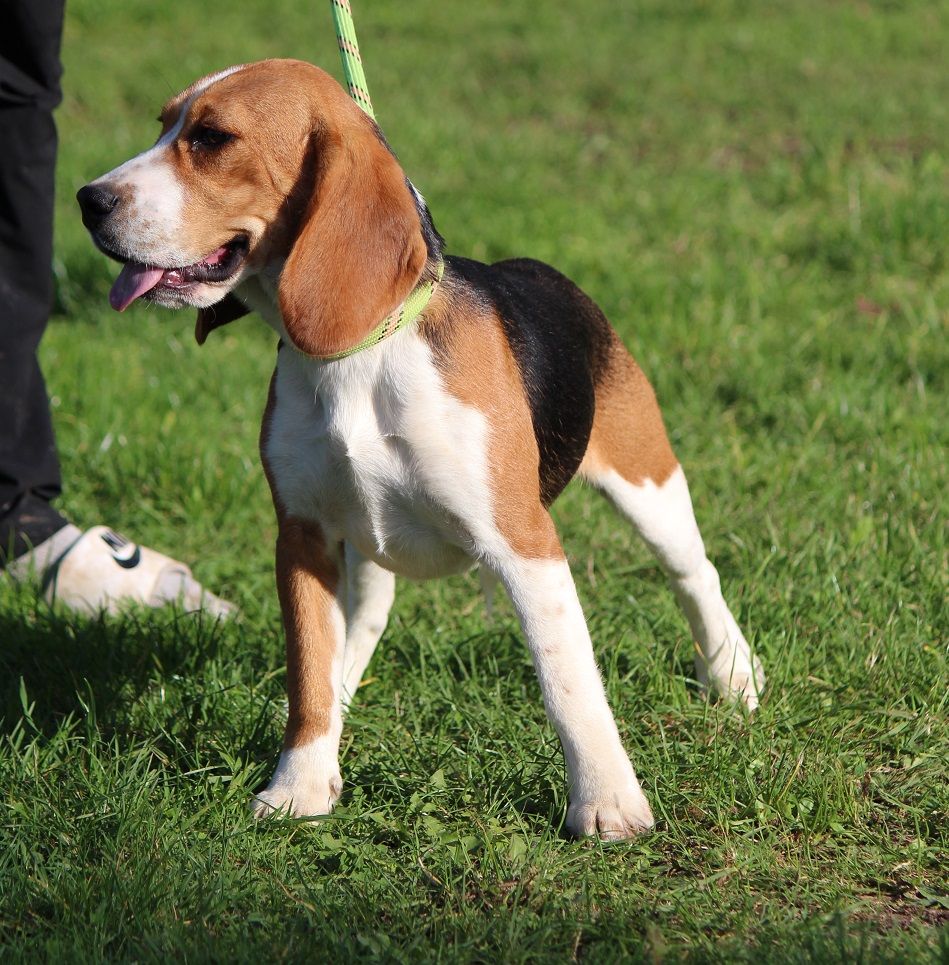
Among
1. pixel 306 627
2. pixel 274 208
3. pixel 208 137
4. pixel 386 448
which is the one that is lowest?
pixel 306 627

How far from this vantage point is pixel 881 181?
8109mm

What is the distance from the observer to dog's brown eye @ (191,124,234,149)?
2984 mm

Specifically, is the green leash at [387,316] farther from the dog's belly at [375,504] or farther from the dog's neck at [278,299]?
the dog's belly at [375,504]

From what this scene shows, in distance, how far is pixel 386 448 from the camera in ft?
10.2

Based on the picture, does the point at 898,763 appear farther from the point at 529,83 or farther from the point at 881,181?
the point at 529,83

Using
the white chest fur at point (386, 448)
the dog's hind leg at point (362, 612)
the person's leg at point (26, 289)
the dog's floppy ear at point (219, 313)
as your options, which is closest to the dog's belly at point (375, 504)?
the white chest fur at point (386, 448)

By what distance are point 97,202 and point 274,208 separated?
39 cm

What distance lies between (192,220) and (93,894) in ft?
4.93

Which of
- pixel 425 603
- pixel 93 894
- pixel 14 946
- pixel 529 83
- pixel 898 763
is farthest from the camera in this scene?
pixel 529 83

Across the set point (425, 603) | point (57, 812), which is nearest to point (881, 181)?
point (425, 603)

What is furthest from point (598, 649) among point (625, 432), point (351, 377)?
point (351, 377)

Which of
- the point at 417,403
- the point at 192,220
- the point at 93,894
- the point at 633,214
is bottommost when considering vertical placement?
the point at 633,214

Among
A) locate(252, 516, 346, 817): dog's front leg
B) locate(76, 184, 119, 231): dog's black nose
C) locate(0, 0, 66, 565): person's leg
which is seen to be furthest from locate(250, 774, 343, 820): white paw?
locate(0, 0, 66, 565): person's leg

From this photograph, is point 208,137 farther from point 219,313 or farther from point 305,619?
point 305,619
